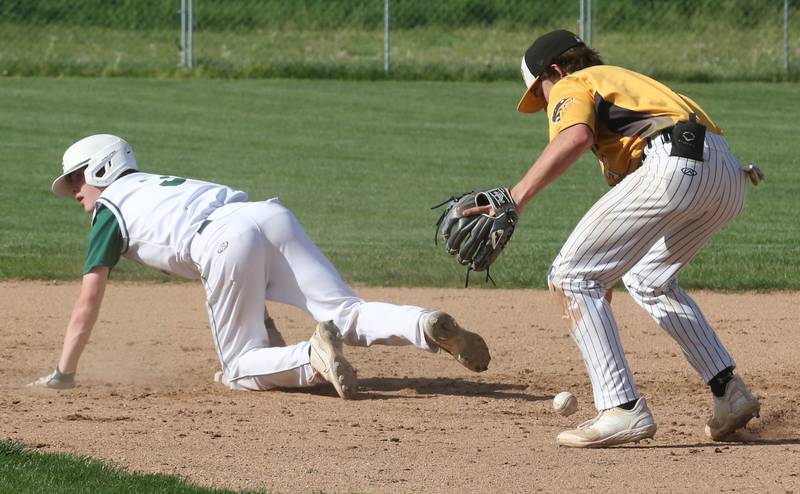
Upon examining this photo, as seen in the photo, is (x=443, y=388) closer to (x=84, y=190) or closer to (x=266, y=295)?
(x=266, y=295)

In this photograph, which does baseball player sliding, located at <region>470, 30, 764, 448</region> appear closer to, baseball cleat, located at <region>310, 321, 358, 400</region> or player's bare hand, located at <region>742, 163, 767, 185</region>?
player's bare hand, located at <region>742, 163, 767, 185</region>

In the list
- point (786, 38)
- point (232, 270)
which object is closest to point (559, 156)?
point (232, 270)

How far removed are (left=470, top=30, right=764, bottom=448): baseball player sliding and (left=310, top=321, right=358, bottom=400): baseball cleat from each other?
118 cm

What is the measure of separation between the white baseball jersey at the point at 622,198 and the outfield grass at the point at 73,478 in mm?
1502

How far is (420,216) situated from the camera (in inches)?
491

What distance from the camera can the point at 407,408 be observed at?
610 cm

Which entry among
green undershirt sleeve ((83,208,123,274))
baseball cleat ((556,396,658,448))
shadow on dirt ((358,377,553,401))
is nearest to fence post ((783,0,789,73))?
shadow on dirt ((358,377,553,401))

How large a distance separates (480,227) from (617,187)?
57 centimetres

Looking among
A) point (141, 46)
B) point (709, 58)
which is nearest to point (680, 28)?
point (709, 58)

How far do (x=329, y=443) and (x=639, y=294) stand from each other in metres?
1.49

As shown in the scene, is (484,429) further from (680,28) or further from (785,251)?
(680,28)

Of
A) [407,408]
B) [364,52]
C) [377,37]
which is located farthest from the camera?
[377,37]

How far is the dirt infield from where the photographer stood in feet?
15.9

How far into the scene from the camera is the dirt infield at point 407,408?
4.84 metres
